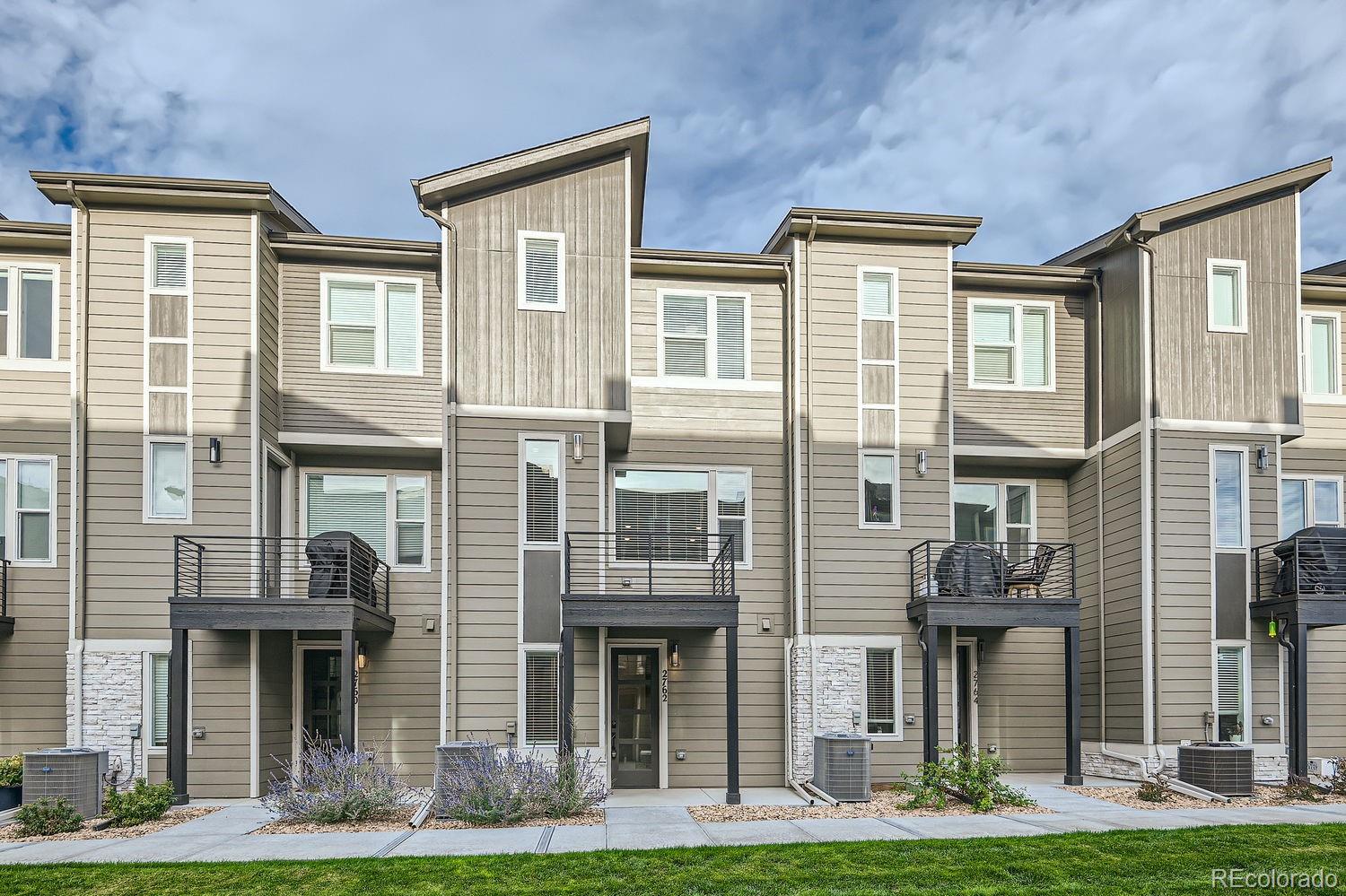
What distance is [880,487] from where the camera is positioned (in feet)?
49.3

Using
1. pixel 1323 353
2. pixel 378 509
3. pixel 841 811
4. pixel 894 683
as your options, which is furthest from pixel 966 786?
pixel 1323 353

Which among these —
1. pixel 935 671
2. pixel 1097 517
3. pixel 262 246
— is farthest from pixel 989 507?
pixel 262 246

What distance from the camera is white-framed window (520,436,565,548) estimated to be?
46.2 feet

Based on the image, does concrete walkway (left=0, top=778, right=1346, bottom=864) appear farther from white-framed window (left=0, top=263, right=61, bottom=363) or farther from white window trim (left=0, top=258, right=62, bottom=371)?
white-framed window (left=0, top=263, right=61, bottom=363)

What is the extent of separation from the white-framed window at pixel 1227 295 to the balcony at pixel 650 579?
7854mm

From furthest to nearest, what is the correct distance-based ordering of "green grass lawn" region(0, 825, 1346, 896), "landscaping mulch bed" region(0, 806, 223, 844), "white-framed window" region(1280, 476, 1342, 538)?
"white-framed window" region(1280, 476, 1342, 538)
"landscaping mulch bed" region(0, 806, 223, 844)
"green grass lawn" region(0, 825, 1346, 896)

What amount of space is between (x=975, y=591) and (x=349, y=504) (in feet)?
A: 30.0

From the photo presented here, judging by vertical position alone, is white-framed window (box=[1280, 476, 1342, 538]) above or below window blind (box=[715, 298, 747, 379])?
below

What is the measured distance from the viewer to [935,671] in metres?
13.8

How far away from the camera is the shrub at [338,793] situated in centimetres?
1114

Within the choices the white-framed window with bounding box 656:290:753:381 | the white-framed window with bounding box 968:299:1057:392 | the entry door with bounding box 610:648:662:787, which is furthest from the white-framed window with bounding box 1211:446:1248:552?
the entry door with bounding box 610:648:662:787

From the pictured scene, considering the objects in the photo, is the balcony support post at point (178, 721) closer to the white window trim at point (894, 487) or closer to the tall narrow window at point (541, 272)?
the tall narrow window at point (541, 272)

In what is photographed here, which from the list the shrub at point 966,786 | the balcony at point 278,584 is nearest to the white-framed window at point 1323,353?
the shrub at point 966,786

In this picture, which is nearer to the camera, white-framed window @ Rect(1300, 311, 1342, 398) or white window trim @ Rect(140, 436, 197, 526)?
white window trim @ Rect(140, 436, 197, 526)
